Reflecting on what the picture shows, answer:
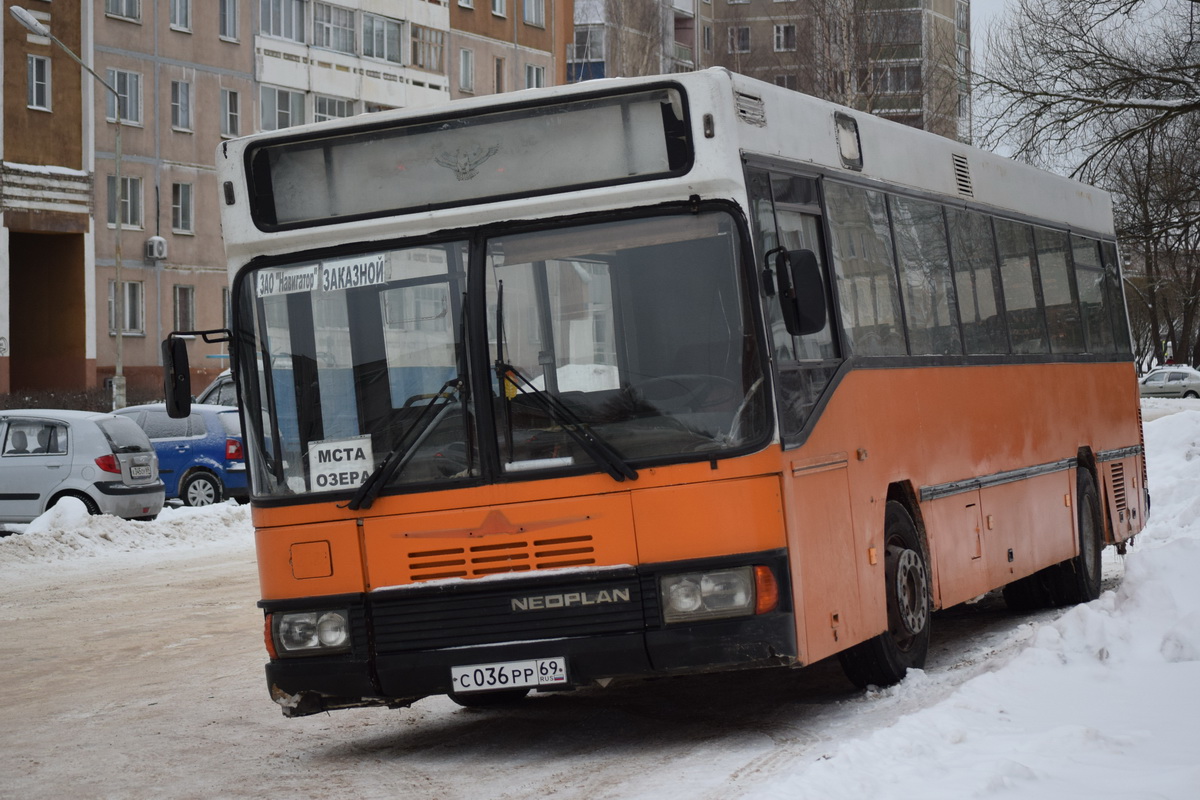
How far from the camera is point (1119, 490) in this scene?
50.0 feet

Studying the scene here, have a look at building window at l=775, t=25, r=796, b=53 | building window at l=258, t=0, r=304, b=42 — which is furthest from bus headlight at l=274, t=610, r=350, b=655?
building window at l=775, t=25, r=796, b=53

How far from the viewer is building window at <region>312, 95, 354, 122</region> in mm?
61156

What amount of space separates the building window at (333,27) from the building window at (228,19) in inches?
127

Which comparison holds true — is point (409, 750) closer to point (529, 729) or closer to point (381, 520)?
point (529, 729)

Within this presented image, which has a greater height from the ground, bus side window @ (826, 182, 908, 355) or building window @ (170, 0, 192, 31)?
building window @ (170, 0, 192, 31)

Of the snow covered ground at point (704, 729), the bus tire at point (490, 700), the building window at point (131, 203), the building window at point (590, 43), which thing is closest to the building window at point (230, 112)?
the building window at point (131, 203)

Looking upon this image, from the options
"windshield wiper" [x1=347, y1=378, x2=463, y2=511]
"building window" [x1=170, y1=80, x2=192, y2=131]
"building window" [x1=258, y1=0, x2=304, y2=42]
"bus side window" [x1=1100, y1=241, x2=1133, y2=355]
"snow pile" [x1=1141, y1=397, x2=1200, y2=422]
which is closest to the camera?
"windshield wiper" [x1=347, y1=378, x2=463, y2=511]

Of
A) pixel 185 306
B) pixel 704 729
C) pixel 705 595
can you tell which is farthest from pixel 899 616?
pixel 185 306

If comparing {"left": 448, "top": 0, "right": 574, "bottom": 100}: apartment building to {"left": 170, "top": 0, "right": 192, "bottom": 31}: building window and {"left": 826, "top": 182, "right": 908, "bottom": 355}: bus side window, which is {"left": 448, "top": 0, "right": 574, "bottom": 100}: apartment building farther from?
{"left": 826, "top": 182, "right": 908, "bottom": 355}: bus side window

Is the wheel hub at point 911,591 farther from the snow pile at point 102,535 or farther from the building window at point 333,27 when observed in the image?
the building window at point 333,27

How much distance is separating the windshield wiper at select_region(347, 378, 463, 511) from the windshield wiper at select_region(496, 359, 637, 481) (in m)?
0.24

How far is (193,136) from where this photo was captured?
57.1 m

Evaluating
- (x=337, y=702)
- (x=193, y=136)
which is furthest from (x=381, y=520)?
(x=193, y=136)

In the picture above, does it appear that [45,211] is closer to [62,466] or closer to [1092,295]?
[62,466]
